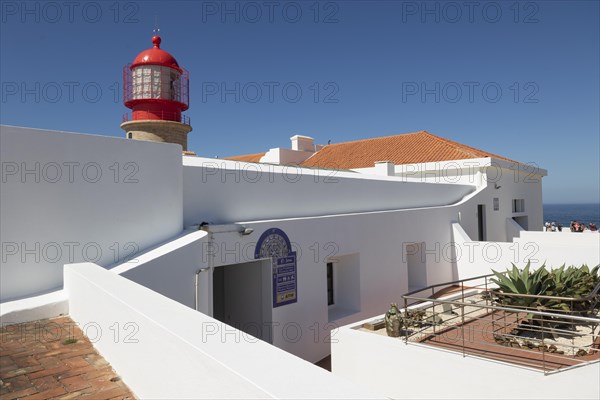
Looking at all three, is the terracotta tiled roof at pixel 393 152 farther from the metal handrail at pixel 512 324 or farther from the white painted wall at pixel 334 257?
the metal handrail at pixel 512 324

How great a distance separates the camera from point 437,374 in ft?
22.7

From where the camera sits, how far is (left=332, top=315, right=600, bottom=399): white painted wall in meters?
5.93

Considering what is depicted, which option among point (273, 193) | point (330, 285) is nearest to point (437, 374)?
point (330, 285)

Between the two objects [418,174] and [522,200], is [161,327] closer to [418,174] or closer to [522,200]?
[418,174]

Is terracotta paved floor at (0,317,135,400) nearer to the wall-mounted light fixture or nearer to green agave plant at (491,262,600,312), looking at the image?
the wall-mounted light fixture

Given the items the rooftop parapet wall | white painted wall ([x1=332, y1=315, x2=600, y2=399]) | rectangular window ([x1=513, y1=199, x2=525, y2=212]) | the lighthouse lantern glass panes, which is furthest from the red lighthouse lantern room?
rectangular window ([x1=513, y1=199, x2=525, y2=212])

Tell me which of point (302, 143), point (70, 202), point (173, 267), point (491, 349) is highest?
point (302, 143)

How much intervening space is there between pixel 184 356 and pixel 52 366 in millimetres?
1811

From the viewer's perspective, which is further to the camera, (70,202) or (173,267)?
(173,267)

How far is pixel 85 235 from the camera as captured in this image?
5.80m

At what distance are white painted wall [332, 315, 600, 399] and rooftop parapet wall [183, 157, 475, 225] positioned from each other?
3.49m

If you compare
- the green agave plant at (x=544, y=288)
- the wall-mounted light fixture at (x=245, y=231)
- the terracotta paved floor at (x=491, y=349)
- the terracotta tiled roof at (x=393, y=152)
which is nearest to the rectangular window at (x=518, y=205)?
the terracotta tiled roof at (x=393, y=152)

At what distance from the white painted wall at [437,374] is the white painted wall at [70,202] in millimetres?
4333

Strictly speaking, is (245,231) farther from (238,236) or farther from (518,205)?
(518,205)
